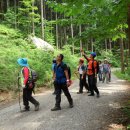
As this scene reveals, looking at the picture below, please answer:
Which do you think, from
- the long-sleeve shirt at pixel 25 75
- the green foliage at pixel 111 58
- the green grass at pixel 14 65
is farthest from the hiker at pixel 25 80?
the green foliage at pixel 111 58

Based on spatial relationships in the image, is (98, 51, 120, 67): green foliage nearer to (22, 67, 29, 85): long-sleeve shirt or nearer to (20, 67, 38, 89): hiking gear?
(20, 67, 38, 89): hiking gear

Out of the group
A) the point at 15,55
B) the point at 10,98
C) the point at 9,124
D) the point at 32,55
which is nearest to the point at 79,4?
the point at 9,124

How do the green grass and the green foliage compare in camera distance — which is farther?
the green foliage

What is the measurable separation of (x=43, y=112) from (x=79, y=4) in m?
4.23

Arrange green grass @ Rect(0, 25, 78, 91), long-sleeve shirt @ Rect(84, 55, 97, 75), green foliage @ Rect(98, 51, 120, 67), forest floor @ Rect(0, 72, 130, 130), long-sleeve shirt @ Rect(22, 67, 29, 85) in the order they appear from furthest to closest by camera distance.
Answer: green foliage @ Rect(98, 51, 120, 67) < green grass @ Rect(0, 25, 78, 91) < long-sleeve shirt @ Rect(84, 55, 97, 75) < long-sleeve shirt @ Rect(22, 67, 29, 85) < forest floor @ Rect(0, 72, 130, 130)

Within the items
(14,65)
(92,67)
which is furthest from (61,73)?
(14,65)

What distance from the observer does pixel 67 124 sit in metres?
7.78

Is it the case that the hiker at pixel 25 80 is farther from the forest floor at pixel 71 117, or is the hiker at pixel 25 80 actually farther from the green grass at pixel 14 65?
the green grass at pixel 14 65

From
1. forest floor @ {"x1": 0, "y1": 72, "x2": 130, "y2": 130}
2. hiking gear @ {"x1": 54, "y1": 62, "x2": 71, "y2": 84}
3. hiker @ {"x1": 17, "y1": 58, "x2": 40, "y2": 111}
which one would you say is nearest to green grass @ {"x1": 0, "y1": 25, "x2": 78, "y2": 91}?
forest floor @ {"x1": 0, "y1": 72, "x2": 130, "y2": 130}

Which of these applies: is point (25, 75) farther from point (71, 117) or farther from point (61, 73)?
point (71, 117)

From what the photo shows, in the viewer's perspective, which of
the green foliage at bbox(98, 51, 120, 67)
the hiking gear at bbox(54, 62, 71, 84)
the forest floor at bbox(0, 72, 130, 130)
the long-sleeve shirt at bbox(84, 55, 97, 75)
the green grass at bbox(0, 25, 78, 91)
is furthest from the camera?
the green foliage at bbox(98, 51, 120, 67)

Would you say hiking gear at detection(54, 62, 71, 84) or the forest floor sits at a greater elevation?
A: hiking gear at detection(54, 62, 71, 84)

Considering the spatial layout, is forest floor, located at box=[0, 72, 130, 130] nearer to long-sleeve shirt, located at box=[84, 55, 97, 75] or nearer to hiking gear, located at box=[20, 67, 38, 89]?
hiking gear, located at box=[20, 67, 38, 89]

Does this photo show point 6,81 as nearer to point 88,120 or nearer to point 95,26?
point 95,26
